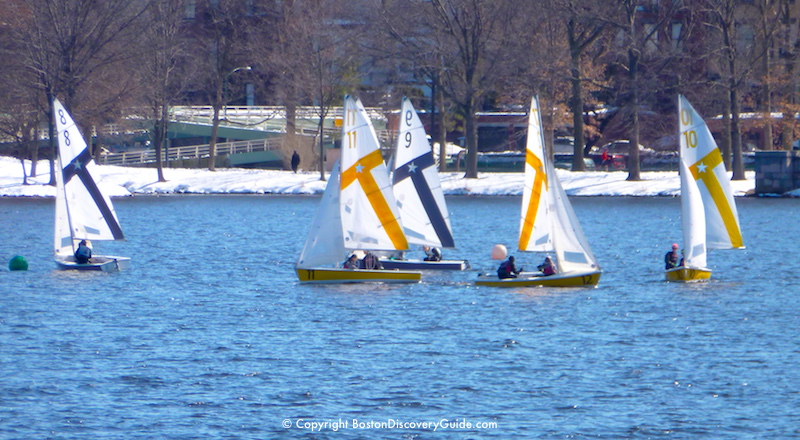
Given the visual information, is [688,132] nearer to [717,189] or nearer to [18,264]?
[717,189]

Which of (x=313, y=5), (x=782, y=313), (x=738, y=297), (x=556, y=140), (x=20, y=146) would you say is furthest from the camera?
(x=556, y=140)

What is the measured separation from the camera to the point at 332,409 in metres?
20.2

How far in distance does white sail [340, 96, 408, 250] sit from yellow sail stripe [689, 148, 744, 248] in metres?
8.70

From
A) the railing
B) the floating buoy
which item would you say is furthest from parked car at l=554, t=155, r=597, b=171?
the floating buoy

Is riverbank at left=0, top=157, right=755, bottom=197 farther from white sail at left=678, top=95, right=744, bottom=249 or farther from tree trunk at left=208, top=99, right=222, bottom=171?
white sail at left=678, top=95, right=744, bottom=249

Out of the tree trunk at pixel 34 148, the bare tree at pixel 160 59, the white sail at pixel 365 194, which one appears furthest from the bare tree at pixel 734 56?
the tree trunk at pixel 34 148

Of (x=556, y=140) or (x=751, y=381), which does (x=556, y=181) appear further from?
(x=556, y=140)

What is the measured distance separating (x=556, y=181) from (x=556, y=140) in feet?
195

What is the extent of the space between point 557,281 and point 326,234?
661cm

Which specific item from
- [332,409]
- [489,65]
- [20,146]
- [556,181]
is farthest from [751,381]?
[20,146]

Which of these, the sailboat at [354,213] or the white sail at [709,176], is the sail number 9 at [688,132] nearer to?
the white sail at [709,176]

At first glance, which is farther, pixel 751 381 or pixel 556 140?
pixel 556 140

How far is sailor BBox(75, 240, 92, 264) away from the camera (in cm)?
3597

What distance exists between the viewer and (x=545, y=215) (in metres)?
32.4
